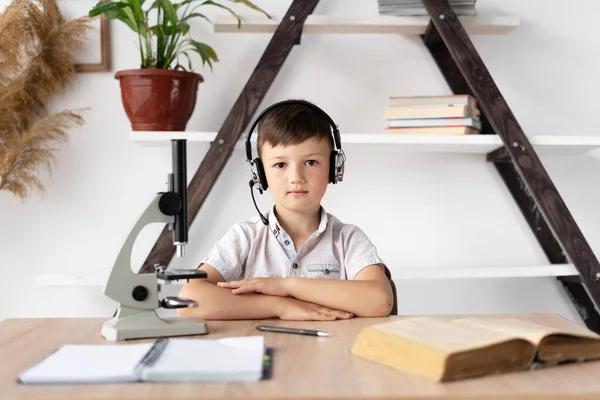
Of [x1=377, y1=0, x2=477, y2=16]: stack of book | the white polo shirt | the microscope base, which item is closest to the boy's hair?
the white polo shirt

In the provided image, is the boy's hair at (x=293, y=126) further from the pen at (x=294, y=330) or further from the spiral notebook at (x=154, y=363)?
the spiral notebook at (x=154, y=363)

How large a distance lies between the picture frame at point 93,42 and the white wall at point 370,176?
0.11 ft

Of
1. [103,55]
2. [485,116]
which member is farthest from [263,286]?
[103,55]

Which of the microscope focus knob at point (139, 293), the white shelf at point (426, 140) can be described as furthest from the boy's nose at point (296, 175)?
the white shelf at point (426, 140)

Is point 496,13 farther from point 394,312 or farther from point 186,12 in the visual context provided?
point 394,312

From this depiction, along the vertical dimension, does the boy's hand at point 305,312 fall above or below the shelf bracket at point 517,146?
below

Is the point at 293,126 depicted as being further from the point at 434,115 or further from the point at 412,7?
the point at 412,7

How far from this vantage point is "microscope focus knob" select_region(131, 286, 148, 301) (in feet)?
4.23

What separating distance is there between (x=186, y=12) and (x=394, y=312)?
1557 millimetres

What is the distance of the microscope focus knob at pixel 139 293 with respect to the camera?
1.29m

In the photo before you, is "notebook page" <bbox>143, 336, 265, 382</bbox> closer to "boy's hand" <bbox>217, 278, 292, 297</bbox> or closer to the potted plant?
"boy's hand" <bbox>217, 278, 292, 297</bbox>

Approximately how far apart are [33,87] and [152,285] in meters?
1.71

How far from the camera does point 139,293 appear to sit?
50.9 inches

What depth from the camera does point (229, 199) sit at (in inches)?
112
